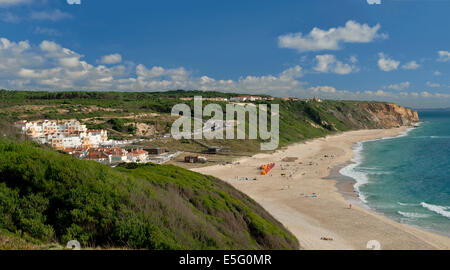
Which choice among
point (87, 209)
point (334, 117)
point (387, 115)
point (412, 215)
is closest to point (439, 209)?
point (412, 215)

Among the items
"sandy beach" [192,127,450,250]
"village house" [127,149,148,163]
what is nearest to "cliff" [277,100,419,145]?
"sandy beach" [192,127,450,250]

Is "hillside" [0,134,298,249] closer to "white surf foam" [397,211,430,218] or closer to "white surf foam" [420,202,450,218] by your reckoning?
"white surf foam" [397,211,430,218]

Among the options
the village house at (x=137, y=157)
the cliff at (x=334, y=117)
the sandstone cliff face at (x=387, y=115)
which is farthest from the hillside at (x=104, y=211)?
the sandstone cliff face at (x=387, y=115)

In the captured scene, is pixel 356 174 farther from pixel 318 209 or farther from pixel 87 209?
pixel 87 209

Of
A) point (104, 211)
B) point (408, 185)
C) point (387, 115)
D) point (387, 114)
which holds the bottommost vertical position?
point (408, 185)
